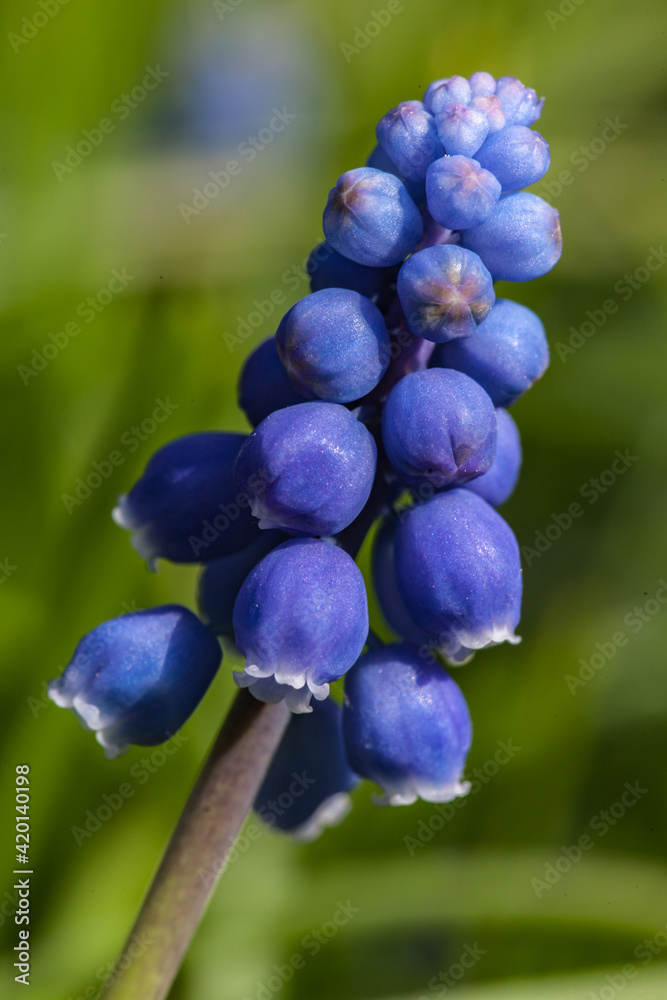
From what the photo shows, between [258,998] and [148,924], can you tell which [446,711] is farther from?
[258,998]

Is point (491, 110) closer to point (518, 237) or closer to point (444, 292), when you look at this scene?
point (518, 237)

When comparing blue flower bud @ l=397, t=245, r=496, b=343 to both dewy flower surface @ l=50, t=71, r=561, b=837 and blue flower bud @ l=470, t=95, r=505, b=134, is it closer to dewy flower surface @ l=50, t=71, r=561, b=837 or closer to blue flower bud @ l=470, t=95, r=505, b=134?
dewy flower surface @ l=50, t=71, r=561, b=837

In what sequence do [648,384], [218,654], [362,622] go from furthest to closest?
[648,384] → [218,654] → [362,622]

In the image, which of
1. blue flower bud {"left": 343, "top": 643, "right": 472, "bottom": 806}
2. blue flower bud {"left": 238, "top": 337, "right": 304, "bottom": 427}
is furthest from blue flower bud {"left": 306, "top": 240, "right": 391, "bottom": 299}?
blue flower bud {"left": 343, "top": 643, "right": 472, "bottom": 806}

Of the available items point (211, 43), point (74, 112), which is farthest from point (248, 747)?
point (211, 43)

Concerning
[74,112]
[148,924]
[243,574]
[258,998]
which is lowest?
[258,998]

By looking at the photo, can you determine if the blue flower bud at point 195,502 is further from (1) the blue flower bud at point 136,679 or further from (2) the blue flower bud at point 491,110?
(2) the blue flower bud at point 491,110
